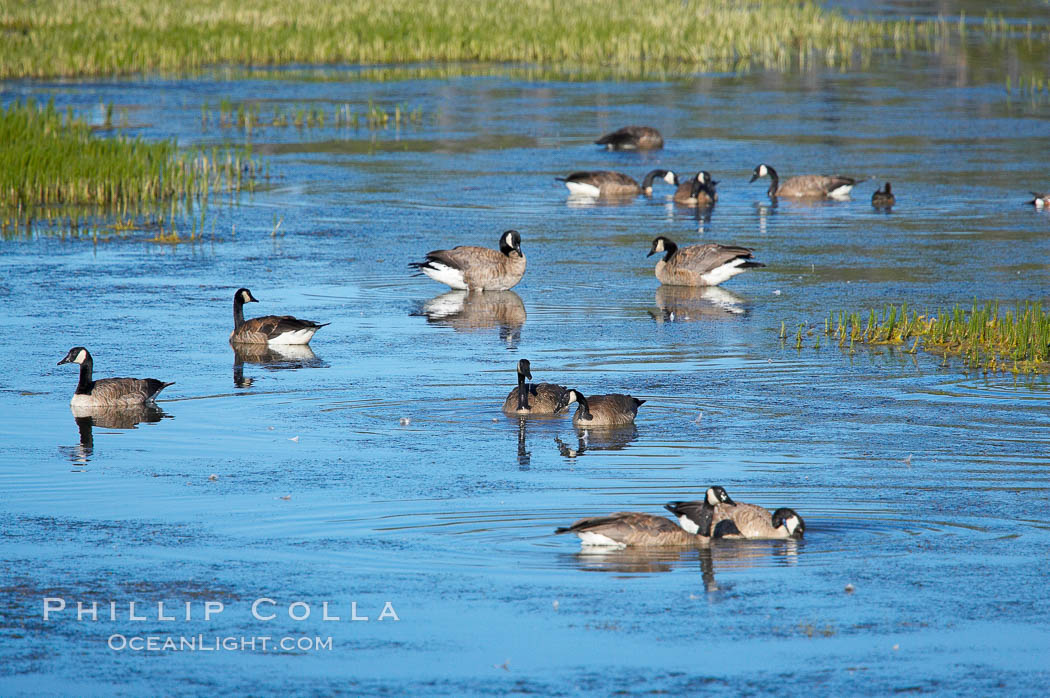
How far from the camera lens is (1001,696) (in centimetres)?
695

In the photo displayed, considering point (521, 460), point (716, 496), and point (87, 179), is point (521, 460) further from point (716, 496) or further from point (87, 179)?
point (87, 179)

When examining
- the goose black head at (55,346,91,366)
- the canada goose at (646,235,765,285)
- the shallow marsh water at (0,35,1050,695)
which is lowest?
the shallow marsh water at (0,35,1050,695)

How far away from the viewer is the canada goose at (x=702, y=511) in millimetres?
8977

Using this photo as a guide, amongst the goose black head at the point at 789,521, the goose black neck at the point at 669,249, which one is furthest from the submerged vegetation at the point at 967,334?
the goose black head at the point at 789,521

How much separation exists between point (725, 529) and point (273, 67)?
40.5m

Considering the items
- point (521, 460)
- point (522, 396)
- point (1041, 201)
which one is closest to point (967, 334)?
point (522, 396)

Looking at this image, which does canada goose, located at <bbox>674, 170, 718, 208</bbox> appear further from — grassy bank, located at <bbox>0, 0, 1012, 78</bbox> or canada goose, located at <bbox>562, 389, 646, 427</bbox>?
grassy bank, located at <bbox>0, 0, 1012, 78</bbox>

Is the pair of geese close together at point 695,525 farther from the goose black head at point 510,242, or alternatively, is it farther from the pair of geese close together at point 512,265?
the pair of geese close together at point 512,265

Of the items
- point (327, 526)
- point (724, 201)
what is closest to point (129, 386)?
point (327, 526)

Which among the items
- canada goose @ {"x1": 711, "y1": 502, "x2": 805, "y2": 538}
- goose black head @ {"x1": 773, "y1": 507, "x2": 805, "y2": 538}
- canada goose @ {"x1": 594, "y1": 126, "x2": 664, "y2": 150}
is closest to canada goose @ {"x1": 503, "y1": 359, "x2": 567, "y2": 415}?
canada goose @ {"x1": 711, "y1": 502, "x2": 805, "y2": 538}

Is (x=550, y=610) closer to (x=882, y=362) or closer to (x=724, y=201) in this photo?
(x=882, y=362)

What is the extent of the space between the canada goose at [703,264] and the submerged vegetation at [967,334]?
2.30m

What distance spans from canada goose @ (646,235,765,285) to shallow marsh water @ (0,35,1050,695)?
0.94 ft

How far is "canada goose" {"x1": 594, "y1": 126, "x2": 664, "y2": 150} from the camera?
3002 centimetres
